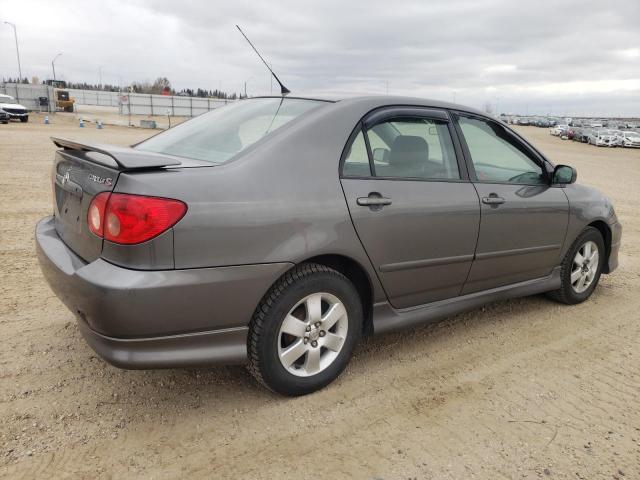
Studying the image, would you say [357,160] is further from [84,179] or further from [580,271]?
[580,271]

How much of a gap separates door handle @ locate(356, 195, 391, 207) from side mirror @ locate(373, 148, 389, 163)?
26cm

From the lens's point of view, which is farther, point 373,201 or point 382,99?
point 382,99

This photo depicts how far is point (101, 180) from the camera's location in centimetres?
249

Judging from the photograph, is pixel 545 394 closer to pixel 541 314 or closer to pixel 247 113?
pixel 541 314

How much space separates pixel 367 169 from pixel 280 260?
80cm

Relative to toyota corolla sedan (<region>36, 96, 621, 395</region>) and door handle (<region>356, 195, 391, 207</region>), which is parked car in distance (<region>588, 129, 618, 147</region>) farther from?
door handle (<region>356, 195, 391, 207</region>)

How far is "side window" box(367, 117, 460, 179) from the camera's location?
316 centimetres

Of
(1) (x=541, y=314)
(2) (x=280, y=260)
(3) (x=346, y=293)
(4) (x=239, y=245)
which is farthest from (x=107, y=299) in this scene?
(1) (x=541, y=314)

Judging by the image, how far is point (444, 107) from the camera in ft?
11.8

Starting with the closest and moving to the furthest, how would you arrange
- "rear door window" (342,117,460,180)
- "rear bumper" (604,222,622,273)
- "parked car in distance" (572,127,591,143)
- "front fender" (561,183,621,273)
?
"rear door window" (342,117,460,180) → "front fender" (561,183,621,273) → "rear bumper" (604,222,622,273) → "parked car in distance" (572,127,591,143)

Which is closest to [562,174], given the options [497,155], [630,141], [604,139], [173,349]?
[497,155]

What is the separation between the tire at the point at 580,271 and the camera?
4359 millimetres

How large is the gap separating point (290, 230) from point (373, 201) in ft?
1.84

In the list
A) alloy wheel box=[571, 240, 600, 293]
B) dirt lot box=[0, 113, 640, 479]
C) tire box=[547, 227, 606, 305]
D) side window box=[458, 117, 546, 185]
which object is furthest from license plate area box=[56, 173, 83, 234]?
alloy wheel box=[571, 240, 600, 293]
